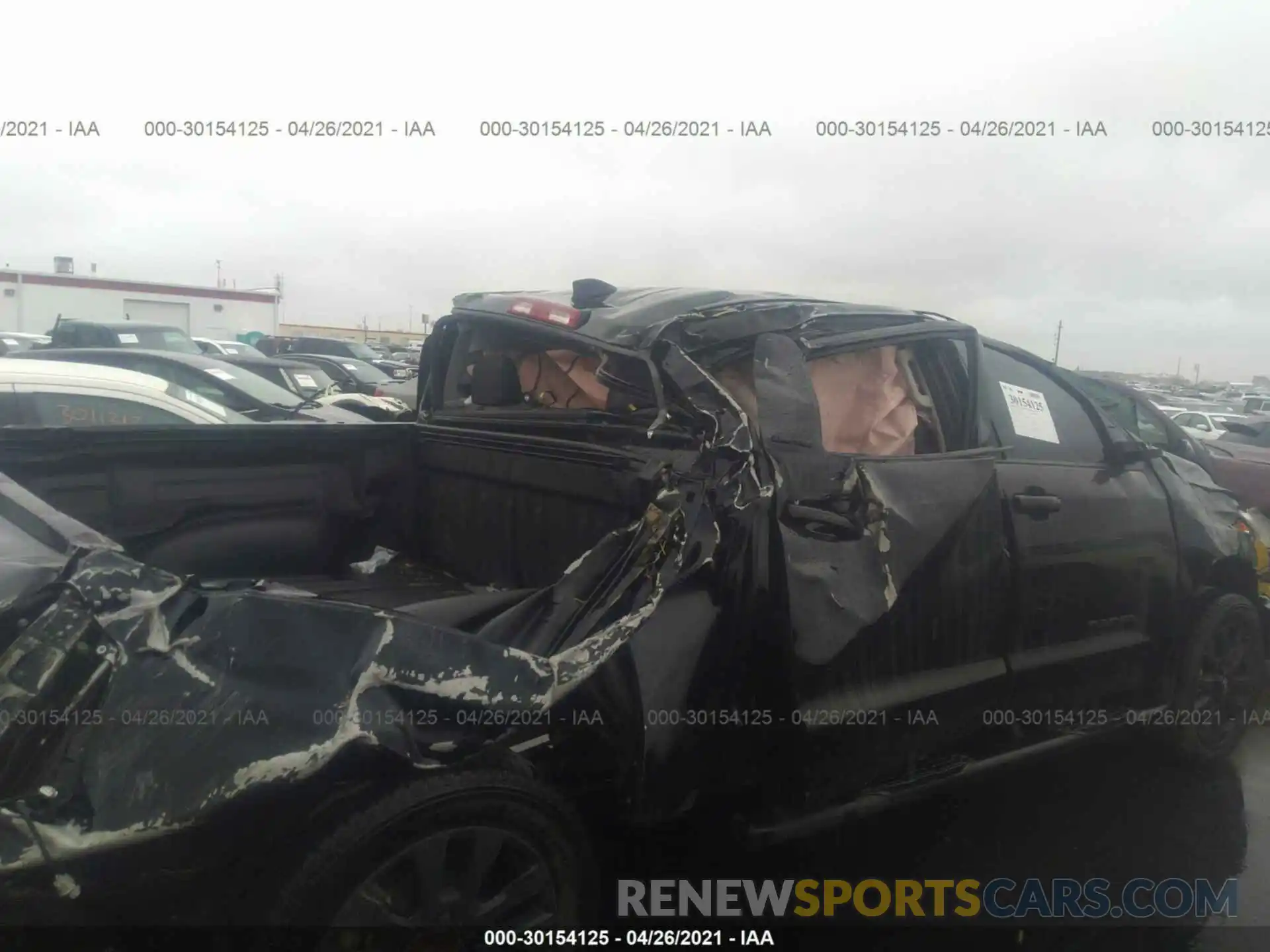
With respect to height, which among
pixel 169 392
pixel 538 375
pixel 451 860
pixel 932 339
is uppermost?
pixel 932 339

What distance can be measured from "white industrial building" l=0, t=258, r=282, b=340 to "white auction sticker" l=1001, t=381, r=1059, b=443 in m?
32.6

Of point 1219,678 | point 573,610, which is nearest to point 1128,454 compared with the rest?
point 1219,678

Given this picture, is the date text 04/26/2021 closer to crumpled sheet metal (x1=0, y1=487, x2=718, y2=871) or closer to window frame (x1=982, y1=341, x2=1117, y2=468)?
crumpled sheet metal (x1=0, y1=487, x2=718, y2=871)

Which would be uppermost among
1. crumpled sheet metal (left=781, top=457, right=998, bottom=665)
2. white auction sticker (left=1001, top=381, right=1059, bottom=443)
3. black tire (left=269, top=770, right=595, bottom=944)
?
white auction sticker (left=1001, top=381, right=1059, bottom=443)

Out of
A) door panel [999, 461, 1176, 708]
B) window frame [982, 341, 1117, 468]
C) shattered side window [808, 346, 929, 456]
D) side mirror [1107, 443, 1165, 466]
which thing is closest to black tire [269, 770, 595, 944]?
shattered side window [808, 346, 929, 456]

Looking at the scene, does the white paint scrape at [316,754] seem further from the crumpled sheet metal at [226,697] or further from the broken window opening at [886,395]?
the broken window opening at [886,395]

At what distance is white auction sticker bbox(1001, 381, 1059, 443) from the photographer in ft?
11.1

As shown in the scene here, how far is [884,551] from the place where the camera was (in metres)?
2.63

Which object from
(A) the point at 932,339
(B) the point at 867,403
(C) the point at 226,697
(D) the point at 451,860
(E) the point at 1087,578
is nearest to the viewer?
(C) the point at 226,697

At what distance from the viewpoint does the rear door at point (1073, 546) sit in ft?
10.4

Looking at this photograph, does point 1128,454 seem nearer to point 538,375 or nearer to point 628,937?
point 538,375

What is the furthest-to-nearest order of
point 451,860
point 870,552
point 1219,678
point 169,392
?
1. point 169,392
2. point 1219,678
3. point 870,552
4. point 451,860

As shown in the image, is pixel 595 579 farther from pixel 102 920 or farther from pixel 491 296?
pixel 491 296

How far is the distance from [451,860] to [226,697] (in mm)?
661
